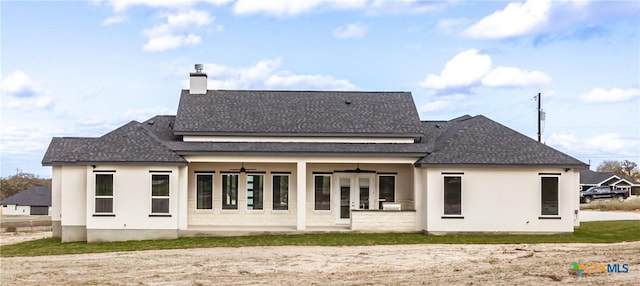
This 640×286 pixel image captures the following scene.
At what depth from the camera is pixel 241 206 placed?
93.1ft

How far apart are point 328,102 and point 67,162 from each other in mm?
10880

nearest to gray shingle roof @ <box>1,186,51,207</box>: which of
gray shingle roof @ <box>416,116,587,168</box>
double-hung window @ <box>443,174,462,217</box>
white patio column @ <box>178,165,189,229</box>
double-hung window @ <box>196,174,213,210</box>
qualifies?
double-hung window @ <box>196,174,213,210</box>

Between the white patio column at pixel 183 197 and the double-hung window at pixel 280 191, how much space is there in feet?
12.2

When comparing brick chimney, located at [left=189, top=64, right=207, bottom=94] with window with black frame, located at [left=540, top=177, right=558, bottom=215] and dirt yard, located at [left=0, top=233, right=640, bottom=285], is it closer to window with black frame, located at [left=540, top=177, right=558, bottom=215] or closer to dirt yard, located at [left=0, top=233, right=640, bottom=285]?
dirt yard, located at [left=0, top=233, right=640, bottom=285]

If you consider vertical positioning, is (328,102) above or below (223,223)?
above

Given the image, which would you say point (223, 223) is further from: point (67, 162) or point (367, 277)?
point (367, 277)

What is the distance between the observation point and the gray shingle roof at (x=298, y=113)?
28625mm

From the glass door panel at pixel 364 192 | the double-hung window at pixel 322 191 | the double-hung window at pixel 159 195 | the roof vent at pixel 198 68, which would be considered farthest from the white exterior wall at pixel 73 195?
the glass door panel at pixel 364 192

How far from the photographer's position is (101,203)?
25562 mm

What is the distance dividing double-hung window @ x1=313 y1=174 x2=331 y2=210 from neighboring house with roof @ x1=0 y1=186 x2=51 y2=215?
2076 inches

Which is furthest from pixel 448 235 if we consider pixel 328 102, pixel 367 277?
pixel 367 277

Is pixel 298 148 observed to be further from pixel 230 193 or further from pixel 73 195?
pixel 73 195

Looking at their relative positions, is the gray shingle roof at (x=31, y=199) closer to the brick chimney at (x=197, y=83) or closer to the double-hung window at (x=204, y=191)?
the brick chimney at (x=197, y=83)

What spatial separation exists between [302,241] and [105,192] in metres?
7.19
